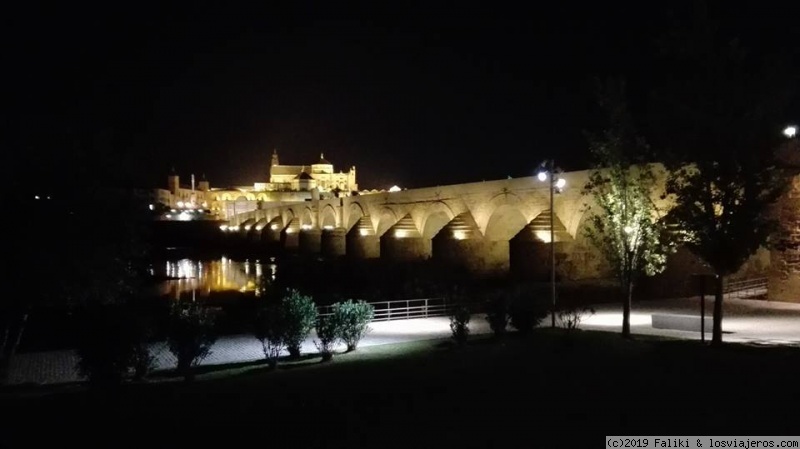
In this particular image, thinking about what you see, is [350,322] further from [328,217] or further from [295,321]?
[328,217]

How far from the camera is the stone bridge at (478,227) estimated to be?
30.2m

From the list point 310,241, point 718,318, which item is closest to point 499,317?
point 718,318

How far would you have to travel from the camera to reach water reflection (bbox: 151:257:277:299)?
39.6 m

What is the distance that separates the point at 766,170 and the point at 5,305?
44.4 ft

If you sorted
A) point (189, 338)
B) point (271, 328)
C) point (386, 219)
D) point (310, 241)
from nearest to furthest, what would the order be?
point (189, 338) → point (271, 328) → point (386, 219) → point (310, 241)

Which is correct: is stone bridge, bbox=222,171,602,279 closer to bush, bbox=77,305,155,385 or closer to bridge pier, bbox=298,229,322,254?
bridge pier, bbox=298,229,322,254

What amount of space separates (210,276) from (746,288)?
3304 centimetres

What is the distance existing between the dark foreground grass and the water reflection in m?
23.9

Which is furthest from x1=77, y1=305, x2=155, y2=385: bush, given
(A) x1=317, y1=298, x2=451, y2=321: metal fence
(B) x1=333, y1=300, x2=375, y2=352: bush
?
(A) x1=317, y1=298, x2=451, y2=321: metal fence

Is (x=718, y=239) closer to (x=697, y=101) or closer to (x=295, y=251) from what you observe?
(x=697, y=101)

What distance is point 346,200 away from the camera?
193 ft

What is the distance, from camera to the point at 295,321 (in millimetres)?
14664

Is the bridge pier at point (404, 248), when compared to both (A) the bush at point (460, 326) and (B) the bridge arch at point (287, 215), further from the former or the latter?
(B) the bridge arch at point (287, 215)

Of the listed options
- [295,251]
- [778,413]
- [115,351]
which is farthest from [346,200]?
[778,413]
